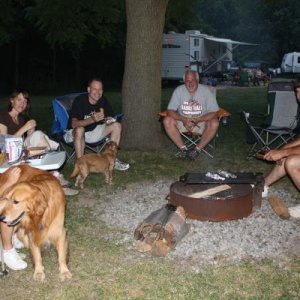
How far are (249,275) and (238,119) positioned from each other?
6690 millimetres

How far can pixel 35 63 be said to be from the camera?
19.9 meters

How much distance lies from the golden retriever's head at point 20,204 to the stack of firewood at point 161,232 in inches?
40.8

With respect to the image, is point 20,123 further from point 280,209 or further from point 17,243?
point 280,209

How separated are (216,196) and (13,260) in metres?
1.61

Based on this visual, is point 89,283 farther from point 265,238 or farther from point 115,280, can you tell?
point 265,238

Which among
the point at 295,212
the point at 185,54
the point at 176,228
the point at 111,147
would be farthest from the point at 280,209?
the point at 185,54

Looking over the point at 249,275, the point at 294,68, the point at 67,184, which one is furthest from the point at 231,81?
the point at 249,275

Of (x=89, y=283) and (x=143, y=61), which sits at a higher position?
(x=143, y=61)

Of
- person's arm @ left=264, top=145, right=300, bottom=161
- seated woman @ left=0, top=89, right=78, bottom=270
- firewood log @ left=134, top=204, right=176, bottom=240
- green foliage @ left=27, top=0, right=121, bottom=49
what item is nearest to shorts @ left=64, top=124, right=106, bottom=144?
seated woman @ left=0, top=89, right=78, bottom=270

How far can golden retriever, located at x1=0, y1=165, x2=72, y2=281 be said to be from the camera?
2.44 m

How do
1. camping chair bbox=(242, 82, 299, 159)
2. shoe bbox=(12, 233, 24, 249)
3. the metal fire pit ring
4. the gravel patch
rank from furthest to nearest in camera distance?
camping chair bbox=(242, 82, 299, 159) → the metal fire pit ring → shoe bbox=(12, 233, 24, 249) → the gravel patch

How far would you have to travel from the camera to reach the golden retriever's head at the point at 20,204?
7.94ft

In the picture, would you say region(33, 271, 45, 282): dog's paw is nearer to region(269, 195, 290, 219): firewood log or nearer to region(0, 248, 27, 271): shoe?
region(0, 248, 27, 271): shoe

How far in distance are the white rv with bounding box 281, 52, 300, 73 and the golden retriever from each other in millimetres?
31001
